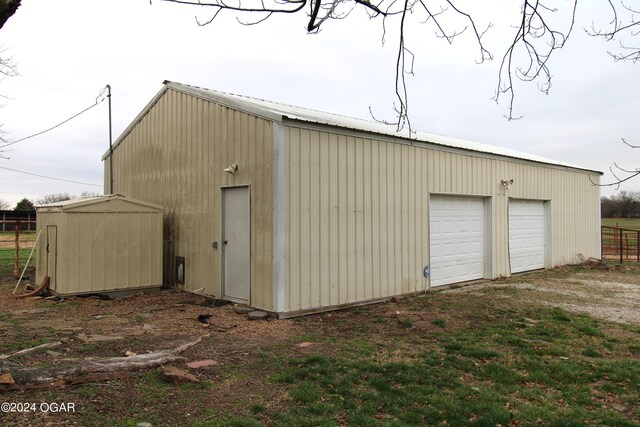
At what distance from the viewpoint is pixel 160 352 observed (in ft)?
16.6

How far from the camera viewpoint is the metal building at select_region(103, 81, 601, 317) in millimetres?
7691

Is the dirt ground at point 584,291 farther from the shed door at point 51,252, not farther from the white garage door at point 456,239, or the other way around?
the shed door at point 51,252

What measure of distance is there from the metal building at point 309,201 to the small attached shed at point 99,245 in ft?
2.22

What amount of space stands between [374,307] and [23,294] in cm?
701

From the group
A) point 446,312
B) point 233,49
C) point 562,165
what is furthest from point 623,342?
point 562,165

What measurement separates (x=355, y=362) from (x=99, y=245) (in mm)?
6513

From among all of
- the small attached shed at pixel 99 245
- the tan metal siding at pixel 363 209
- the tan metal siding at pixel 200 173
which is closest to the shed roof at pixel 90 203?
the small attached shed at pixel 99 245

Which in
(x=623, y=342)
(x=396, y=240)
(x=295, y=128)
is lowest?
(x=623, y=342)

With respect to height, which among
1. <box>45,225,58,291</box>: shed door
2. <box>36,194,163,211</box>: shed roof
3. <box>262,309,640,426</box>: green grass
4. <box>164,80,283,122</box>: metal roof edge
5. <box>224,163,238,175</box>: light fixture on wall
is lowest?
<box>262,309,640,426</box>: green grass

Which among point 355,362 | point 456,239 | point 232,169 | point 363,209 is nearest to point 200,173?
point 232,169

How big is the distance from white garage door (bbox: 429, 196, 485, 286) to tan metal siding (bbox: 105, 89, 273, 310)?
4.28 metres

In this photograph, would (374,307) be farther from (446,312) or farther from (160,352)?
(160,352)

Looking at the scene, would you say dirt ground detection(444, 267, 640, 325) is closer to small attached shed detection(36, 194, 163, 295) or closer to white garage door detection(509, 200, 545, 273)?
white garage door detection(509, 200, 545, 273)

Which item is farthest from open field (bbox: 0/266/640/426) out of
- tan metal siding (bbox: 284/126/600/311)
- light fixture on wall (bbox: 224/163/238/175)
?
light fixture on wall (bbox: 224/163/238/175)
